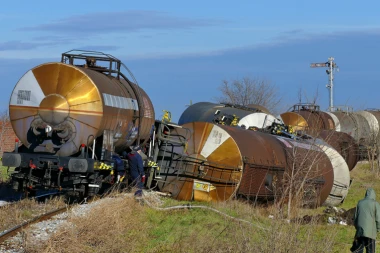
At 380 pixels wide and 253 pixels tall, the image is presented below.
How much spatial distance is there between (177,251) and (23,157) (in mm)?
7372

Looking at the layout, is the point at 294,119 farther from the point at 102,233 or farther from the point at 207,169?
the point at 102,233

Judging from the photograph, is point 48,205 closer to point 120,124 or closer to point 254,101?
point 120,124

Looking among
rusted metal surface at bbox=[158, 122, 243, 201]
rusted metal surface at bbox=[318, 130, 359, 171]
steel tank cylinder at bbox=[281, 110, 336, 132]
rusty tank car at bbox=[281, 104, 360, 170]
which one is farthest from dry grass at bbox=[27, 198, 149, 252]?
steel tank cylinder at bbox=[281, 110, 336, 132]

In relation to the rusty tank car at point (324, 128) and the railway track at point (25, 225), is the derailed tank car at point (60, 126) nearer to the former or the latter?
the railway track at point (25, 225)

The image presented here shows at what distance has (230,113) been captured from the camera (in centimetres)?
3000

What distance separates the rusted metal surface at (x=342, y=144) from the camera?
109 ft

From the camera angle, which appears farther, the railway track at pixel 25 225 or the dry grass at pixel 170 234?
the railway track at pixel 25 225

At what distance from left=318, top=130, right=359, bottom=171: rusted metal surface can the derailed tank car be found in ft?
52.5

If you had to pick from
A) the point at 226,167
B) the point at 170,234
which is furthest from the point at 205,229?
the point at 226,167

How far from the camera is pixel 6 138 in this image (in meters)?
44.6

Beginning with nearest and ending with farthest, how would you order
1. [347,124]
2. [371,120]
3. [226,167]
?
[226,167] → [347,124] → [371,120]

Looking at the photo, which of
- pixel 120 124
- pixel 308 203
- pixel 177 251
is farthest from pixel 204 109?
pixel 177 251

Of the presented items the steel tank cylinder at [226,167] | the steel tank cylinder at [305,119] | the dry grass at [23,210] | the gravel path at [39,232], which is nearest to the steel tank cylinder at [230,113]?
the steel tank cylinder at [305,119]

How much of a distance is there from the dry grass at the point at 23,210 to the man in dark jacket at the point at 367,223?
6.86 m
